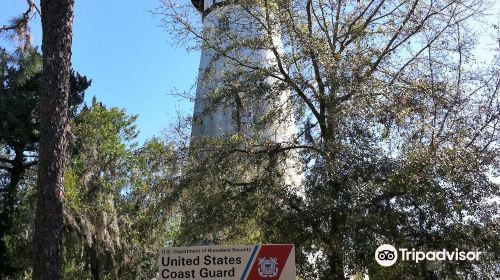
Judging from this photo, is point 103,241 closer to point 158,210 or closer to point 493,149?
point 158,210

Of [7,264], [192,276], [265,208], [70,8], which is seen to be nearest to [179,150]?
[265,208]

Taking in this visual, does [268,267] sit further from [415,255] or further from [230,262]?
[415,255]

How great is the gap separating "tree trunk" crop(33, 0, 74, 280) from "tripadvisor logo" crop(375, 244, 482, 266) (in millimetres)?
4666

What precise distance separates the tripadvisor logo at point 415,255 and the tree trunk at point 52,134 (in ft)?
15.3

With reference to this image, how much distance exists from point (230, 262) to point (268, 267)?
16.8 inches

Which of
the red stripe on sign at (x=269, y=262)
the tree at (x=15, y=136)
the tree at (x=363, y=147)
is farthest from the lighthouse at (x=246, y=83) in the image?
the tree at (x=15, y=136)

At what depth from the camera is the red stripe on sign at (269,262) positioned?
6.45 m

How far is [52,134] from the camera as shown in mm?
9078

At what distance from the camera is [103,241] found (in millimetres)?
18578

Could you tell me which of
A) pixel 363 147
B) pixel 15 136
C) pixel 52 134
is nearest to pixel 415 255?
pixel 363 147

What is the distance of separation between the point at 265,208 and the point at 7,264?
1418 cm

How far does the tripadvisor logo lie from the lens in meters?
8.97

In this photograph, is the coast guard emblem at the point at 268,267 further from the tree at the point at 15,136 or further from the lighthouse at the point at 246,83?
the tree at the point at 15,136

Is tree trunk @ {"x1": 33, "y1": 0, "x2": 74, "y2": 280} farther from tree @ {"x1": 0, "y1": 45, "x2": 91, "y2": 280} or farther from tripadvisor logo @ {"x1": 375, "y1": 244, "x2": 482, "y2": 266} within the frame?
tree @ {"x1": 0, "y1": 45, "x2": 91, "y2": 280}
